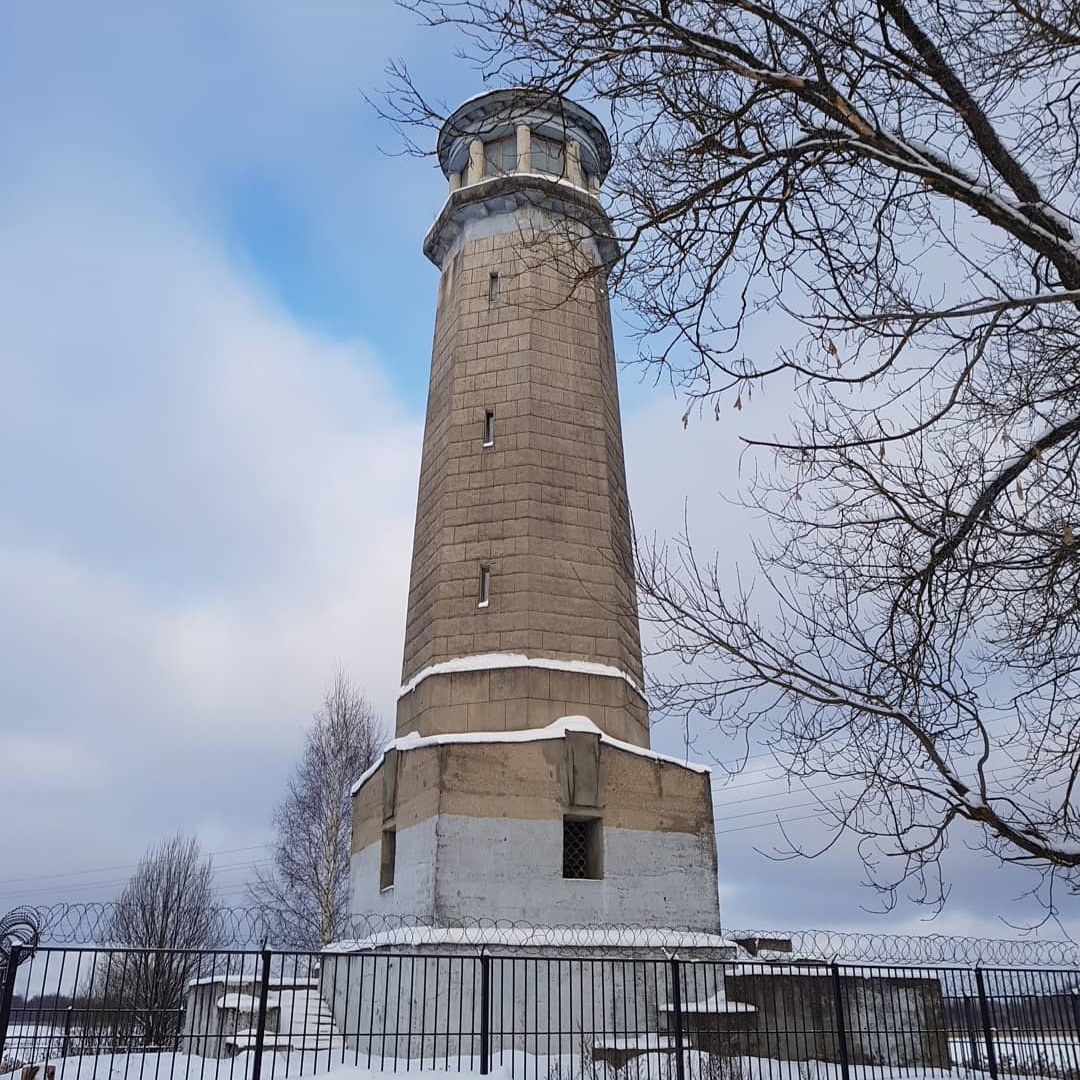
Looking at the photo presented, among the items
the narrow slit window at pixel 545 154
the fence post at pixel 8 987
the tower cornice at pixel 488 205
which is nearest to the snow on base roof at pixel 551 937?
the fence post at pixel 8 987

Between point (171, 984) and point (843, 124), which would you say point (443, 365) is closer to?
point (843, 124)

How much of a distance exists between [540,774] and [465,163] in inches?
441

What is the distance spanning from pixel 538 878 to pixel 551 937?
2.44 ft

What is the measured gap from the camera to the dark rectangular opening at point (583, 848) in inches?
533

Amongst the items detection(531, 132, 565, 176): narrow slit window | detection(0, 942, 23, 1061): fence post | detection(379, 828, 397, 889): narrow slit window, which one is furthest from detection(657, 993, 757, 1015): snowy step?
detection(531, 132, 565, 176): narrow slit window

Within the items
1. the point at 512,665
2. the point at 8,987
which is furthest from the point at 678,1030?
Answer: the point at 8,987

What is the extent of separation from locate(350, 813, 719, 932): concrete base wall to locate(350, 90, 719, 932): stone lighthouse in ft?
0.08

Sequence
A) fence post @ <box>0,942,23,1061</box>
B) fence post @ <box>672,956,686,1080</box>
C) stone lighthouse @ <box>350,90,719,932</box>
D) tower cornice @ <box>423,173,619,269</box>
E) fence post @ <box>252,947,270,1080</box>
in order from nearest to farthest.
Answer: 1. fence post @ <box>0,942,23,1061</box>
2. fence post @ <box>252,947,270,1080</box>
3. fence post @ <box>672,956,686,1080</box>
4. stone lighthouse @ <box>350,90,719,932</box>
5. tower cornice @ <box>423,173,619,269</box>

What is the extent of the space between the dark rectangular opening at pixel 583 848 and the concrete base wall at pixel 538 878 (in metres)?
0.14

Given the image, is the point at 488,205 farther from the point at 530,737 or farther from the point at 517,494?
the point at 530,737

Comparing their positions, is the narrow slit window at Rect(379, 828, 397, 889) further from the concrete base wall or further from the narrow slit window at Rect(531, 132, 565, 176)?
the narrow slit window at Rect(531, 132, 565, 176)

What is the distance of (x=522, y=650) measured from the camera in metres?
14.3

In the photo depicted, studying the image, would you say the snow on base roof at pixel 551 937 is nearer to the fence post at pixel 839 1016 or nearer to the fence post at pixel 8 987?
the fence post at pixel 839 1016

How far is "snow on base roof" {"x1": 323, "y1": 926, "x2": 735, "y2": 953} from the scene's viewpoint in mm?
12320
